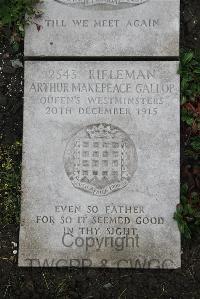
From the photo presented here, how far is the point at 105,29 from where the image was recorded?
4395 mm

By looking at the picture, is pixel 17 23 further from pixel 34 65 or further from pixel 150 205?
pixel 150 205

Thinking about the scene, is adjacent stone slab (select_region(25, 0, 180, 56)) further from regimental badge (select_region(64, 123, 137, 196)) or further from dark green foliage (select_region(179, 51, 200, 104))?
regimental badge (select_region(64, 123, 137, 196))

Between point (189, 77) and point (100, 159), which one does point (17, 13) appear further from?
point (189, 77)

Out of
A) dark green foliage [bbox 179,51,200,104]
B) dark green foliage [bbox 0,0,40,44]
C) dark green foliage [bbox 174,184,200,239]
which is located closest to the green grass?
dark green foliage [bbox 0,0,40,44]

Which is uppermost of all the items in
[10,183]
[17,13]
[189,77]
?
[17,13]

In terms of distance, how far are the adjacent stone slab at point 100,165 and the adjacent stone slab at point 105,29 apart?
0.44ft

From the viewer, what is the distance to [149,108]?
169 inches

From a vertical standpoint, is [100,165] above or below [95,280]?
above

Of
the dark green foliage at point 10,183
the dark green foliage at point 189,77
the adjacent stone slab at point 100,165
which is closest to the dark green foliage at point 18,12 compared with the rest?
the adjacent stone slab at point 100,165

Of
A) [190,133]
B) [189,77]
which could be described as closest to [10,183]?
[190,133]

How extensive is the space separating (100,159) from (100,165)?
0.05 metres

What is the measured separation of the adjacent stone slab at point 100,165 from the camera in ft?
13.8

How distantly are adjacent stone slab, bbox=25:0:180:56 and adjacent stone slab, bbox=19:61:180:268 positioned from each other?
5.2 inches

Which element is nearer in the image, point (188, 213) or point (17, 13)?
point (188, 213)
